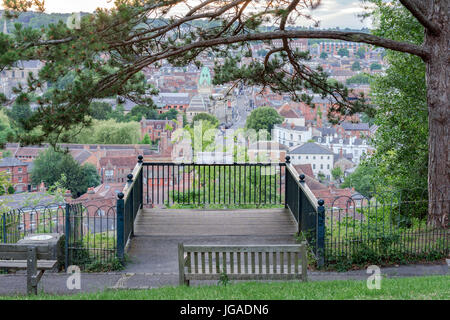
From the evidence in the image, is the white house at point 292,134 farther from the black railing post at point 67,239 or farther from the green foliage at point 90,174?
the black railing post at point 67,239

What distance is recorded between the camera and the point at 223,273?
→ 7.41 m

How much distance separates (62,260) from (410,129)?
38.1 feet

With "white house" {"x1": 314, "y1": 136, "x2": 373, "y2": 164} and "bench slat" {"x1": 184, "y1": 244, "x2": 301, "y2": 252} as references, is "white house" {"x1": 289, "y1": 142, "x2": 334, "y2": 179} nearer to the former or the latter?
"white house" {"x1": 314, "y1": 136, "x2": 373, "y2": 164}

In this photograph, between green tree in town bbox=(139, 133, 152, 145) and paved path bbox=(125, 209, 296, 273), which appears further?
green tree in town bbox=(139, 133, 152, 145)

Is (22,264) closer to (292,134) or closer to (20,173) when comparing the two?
(20,173)

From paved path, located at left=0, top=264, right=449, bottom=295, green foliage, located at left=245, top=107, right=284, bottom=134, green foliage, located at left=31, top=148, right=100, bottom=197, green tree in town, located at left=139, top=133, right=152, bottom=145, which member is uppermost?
green foliage, located at left=245, top=107, right=284, bottom=134

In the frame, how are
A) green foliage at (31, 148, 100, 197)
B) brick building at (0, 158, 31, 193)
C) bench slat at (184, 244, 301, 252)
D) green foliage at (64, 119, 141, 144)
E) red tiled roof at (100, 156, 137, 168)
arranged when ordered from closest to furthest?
Answer: 1. bench slat at (184, 244, 301, 252)
2. green foliage at (31, 148, 100, 197)
3. brick building at (0, 158, 31, 193)
4. red tiled roof at (100, 156, 137, 168)
5. green foliage at (64, 119, 141, 144)

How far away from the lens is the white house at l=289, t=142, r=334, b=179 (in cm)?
10625

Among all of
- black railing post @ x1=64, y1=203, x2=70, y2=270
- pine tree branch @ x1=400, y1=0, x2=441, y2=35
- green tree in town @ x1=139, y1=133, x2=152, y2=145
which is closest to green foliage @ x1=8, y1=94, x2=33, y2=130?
black railing post @ x1=64, y1=203, x2=70, y2=270

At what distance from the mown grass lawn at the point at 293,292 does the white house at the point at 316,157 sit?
97.0 m

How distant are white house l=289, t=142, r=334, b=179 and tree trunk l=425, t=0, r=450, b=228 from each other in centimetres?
9358

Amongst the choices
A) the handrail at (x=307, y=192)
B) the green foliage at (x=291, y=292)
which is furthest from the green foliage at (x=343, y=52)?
the green foliage at (x=291, y=292)
